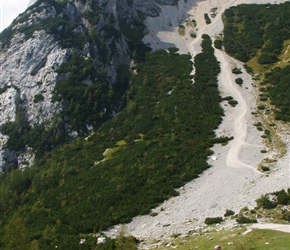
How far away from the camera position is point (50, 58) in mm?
80812

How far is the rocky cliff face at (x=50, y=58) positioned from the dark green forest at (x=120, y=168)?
762cm

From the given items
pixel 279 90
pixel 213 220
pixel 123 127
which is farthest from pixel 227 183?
pixel 279 90

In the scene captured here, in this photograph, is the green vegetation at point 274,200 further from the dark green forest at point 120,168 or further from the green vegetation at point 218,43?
the green vegetation at point 218,43

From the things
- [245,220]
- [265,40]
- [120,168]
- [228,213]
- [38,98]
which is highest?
[265,40]

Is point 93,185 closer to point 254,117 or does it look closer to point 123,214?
point 123,214

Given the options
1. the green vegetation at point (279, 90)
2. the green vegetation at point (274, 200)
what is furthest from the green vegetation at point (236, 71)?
the green vegetation at point (274, 200)

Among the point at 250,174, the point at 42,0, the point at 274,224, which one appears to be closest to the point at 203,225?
the point at 274,224

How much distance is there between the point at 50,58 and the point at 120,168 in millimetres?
46737

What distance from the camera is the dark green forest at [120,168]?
3703 centimetres

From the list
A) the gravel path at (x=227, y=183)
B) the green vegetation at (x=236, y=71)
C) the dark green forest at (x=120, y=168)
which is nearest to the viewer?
the gravel path at (x=227, y=183)

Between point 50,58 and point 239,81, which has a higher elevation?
point 50,58

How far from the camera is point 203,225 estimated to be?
29609 millimetres

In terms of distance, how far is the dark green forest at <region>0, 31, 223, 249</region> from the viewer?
37031mm

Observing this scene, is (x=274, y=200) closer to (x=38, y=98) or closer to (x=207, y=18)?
(x=38, y=98)
